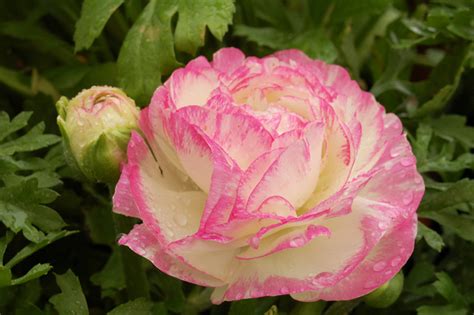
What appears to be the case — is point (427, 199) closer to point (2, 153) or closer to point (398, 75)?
point (398, 75)

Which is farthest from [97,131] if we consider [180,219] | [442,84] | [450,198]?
[442,84]

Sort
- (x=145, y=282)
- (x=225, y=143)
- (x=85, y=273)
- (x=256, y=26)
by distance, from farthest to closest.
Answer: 1. (x=256, y=26)
2. (x=85, y=273)
3. (x=145, y=282)
4. (x=225, y=143)

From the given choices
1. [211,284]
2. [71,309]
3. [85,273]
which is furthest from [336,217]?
[85,273]

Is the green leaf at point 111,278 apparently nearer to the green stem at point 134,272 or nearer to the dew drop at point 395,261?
the green stem at point 134,272

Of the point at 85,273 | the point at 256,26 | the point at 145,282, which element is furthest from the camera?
the point at 256,26

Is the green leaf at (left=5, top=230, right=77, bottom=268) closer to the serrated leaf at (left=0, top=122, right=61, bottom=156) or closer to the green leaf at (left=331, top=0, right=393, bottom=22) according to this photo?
the serrated leaf at (left=0, top=122, right=61, bottom=156)

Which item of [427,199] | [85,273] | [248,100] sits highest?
[248,100]

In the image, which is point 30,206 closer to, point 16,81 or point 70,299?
point 70,299

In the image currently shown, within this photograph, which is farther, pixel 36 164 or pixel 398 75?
pixel 398 75
